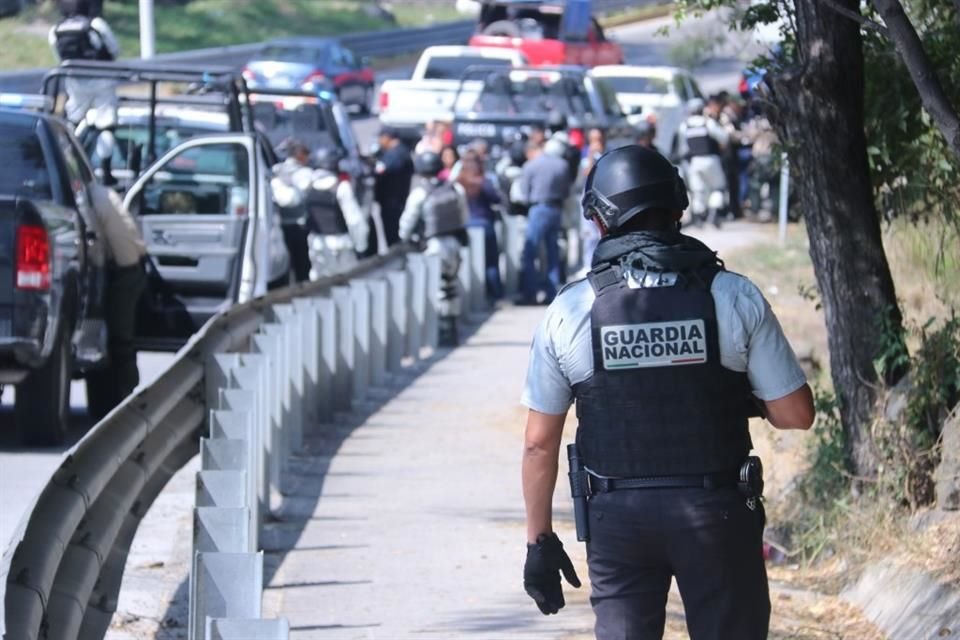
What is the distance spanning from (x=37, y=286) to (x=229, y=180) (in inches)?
150

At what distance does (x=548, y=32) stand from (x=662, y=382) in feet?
125

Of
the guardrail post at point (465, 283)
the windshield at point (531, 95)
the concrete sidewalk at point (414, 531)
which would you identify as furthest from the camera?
the windshield at point (531, 95)

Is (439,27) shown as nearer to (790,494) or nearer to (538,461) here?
(790,494)

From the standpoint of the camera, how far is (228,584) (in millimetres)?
4719

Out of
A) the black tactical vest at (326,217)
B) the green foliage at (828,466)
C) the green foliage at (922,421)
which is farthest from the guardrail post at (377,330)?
the green foliage at (922,421)

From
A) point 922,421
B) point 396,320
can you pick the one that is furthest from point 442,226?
point 922,421

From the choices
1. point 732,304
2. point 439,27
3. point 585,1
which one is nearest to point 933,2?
point 732,304

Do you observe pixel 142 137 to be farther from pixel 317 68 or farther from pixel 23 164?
pixel 317 68

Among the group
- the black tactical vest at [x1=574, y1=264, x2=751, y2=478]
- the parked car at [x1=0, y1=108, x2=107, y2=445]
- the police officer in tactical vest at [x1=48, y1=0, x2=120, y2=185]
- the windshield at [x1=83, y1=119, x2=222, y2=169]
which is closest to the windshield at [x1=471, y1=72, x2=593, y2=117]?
the police officer in tactical vest at [x1=48, y1=0, x2=120, y2=185]

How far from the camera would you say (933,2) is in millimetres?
8375

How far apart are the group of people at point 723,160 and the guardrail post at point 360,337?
1140cm

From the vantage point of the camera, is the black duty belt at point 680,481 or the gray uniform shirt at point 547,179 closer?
the black duty belt at point 680,481

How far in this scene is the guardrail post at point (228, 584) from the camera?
4688mm

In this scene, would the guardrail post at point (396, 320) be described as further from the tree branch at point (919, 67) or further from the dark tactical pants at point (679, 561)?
the dark tactical pants at point (679, 561)
